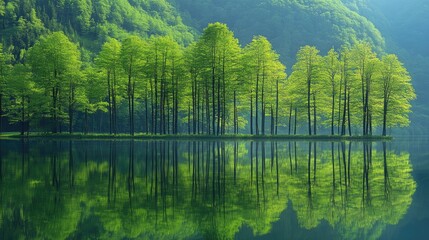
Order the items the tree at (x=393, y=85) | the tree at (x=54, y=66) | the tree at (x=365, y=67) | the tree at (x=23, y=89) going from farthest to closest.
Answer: the tree at (x=23, y=89) → the tree at (x=393, y=85) → the tree at (x=365, y=67) → the tree at (x=54, y=66)

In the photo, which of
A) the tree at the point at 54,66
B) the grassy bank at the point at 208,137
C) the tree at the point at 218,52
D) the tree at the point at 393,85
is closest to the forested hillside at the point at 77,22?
the tree at the point at 54,66

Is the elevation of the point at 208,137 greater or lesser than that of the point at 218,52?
lesser

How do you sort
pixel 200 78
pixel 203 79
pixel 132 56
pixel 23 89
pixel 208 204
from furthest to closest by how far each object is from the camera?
pixel 23 89, pixel 200 78, pixel 203 79, pixel 132 56, pixel 208 204

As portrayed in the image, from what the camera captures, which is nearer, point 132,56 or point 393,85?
point 132,56

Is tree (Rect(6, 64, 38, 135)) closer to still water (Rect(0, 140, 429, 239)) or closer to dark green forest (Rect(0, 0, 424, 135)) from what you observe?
dark green forest (Rect(0, 0, 424, 135))

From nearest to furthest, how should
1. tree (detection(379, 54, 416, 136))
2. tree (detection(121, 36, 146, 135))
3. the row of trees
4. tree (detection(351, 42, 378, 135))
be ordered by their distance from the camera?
1. the row of trees
2. tree (detection(121, 36, 146, 135))
3. tree (detection(351, 42, 378, 135))
4. tree (detection(379, 54, 416, 136))

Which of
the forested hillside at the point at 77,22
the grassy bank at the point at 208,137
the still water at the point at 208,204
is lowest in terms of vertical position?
the still water at the point at 208,204

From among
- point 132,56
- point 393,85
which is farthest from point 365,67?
point 132,56

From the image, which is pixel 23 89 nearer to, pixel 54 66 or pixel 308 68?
pixel 54 66

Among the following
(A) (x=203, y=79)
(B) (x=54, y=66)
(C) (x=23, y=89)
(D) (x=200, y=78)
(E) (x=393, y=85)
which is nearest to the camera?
(A) (x=203, y=79)

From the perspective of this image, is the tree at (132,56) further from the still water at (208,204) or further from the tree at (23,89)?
the still water at (208,204)

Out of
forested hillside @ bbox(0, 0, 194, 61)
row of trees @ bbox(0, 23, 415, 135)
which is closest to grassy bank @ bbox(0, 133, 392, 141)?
row of trees @ bbox(0, 23, 415, 135)

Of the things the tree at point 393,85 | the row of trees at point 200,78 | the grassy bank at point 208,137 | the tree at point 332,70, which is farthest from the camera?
the tree at point 332,70

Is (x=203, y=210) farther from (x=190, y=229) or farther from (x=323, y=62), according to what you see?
(x=323, y=62)
